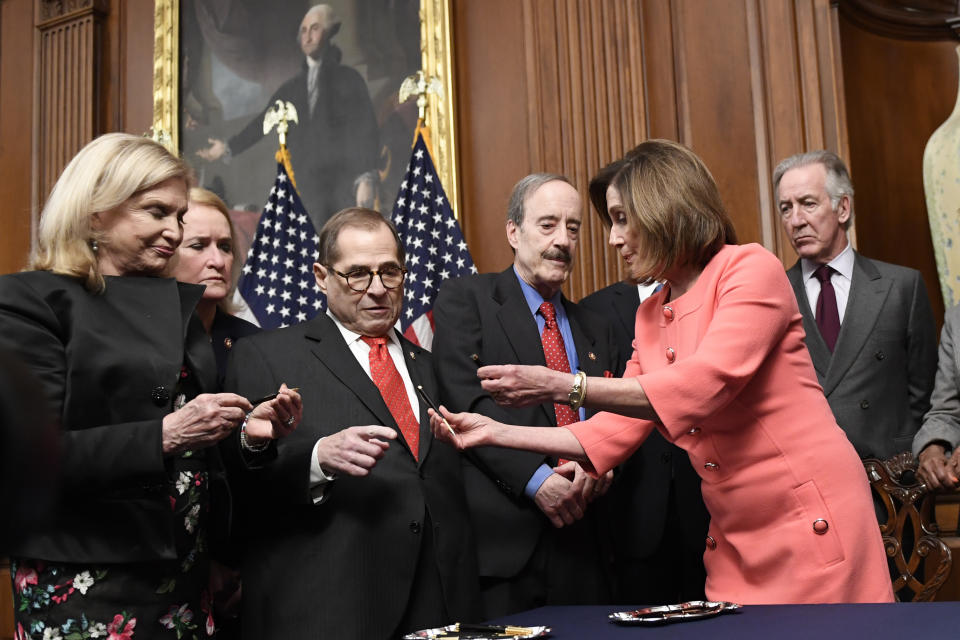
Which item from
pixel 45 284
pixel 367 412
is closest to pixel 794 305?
pixel 367 412

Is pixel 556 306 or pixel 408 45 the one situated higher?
pixel 408 45

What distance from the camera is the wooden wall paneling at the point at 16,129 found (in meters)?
7.34

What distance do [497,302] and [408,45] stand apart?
3292mm

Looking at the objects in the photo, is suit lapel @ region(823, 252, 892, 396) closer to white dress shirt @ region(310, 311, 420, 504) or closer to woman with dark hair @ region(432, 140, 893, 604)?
woman with dark hair @ region(432, 140, 893, 604)

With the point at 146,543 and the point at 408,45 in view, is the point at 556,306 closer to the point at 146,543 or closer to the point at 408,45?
the point at 146,543

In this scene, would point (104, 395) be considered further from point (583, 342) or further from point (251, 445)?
point (583, 342)

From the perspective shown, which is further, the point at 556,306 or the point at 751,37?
the point at 751,37

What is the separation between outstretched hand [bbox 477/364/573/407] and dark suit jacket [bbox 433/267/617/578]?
33.1 inches

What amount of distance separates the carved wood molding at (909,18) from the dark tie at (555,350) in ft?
9.38

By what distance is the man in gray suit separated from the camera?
3723 millimetres

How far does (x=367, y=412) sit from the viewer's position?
2.88m

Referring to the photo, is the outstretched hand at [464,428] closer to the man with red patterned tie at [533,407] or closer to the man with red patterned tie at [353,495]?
the man with red patterned tie at [353,495]

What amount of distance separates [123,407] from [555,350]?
Result: 155 centimetres

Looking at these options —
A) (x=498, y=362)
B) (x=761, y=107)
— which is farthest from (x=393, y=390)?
(x=761, y=107)
